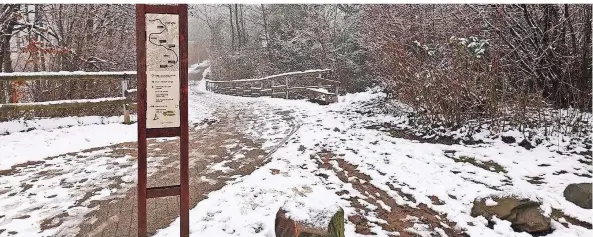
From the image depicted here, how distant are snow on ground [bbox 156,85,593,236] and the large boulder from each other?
0.08 metres

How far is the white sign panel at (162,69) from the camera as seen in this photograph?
2.86 meters

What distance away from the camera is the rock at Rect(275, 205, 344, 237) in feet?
8.88

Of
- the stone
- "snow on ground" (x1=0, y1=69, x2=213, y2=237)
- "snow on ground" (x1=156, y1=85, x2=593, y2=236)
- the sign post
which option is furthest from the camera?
the stone

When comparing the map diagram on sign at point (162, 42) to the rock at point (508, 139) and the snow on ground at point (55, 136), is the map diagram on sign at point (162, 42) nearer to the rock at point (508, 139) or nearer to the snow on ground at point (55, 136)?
the snow on ground at point (55, 136)

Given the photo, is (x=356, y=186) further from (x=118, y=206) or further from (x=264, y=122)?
(x=264, y=122)

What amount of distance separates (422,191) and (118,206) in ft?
10.2

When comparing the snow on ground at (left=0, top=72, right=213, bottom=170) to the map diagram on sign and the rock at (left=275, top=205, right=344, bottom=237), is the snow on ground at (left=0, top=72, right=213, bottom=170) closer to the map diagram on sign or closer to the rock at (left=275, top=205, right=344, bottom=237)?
the map diagram on sign

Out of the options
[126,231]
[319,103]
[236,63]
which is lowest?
[126,231]

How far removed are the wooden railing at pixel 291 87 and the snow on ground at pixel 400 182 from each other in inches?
282

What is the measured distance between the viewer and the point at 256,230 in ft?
10.5

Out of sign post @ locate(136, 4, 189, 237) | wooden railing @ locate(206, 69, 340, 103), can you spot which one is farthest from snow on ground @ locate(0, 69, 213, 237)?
wooden railing @ locate(206, 69, 340, 103)

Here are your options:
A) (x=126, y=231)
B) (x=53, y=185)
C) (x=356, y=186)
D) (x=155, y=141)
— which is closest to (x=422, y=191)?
(x=356, y=186)

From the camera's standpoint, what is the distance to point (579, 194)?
3.60 metres

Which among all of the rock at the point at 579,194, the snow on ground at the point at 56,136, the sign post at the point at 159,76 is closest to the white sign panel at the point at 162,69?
the sign post at the point at 159,76
